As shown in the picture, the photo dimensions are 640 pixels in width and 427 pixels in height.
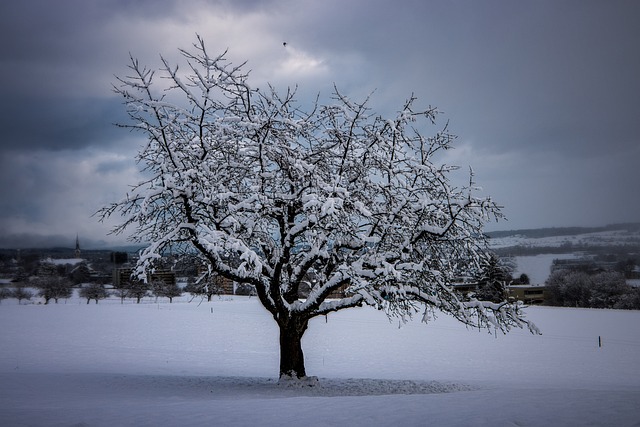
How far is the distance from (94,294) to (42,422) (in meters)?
108

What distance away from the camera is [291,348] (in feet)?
44.3

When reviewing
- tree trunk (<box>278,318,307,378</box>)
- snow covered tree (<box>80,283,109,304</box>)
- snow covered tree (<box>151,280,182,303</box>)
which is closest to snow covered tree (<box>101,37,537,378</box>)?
tree trunk (<box>278,318,307,378</box>)

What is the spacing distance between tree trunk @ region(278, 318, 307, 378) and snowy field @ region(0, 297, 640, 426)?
2.19ft

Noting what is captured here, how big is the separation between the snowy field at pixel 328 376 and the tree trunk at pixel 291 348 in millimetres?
667

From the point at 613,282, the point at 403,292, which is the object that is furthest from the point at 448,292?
the point at 613,282

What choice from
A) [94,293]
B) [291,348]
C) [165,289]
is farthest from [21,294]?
[291,348]

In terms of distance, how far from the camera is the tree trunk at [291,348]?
529 inches

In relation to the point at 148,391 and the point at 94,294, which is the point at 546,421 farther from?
the point at 94,294

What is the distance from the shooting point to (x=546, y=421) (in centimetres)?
711

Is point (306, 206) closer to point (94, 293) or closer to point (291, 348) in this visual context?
point (291, 348)

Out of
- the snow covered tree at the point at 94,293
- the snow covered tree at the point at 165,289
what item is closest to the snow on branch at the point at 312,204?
the snow covered tree at the point at 165,289

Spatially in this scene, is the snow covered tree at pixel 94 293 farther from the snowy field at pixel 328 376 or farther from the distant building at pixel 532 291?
the distant building at pixel 532 291

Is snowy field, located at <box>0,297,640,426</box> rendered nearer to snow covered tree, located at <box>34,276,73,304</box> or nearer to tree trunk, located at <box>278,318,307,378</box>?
tree trunk, located at <box>278,318,307,378</box>

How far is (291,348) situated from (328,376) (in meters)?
6.94
